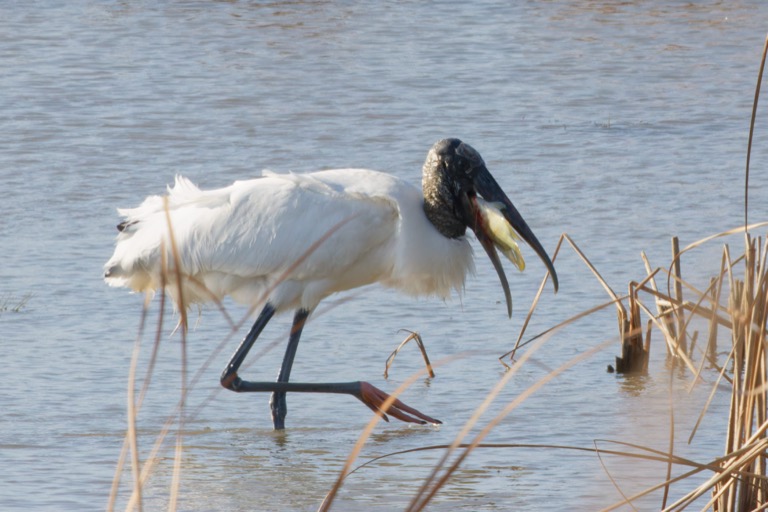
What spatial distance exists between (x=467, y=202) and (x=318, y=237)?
67 cm

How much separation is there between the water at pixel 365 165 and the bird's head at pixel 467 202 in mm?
598

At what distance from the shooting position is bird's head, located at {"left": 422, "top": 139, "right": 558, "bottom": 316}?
18.9ft

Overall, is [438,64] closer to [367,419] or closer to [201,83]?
[201,83]

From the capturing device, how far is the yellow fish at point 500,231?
5738 millimetres

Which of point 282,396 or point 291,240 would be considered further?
point 282,396

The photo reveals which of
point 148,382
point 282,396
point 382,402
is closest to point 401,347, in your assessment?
point 282,396

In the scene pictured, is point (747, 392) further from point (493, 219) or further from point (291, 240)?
point (493, 219)

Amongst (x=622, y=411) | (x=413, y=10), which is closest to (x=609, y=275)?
(x=622, y=411)

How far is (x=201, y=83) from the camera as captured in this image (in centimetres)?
1363

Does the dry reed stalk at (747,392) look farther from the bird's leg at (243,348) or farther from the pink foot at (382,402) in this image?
the bird's leg at (243,348)

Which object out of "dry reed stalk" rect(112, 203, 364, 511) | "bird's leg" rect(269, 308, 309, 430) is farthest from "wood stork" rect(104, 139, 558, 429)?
"dry reed stalk" rect(112, 203, 364, 511)

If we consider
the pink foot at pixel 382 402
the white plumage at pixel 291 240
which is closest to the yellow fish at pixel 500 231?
the white plumage at pixel 291 240

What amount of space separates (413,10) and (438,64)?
350cm

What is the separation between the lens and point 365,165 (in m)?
10.5
